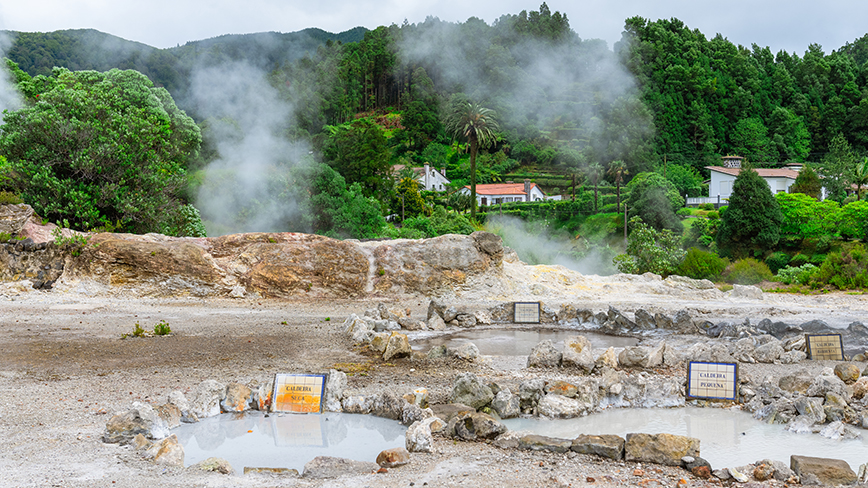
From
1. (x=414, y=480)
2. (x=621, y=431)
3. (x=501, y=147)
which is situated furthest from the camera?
(x=501, y=147)

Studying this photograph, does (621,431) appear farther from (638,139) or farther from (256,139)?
(638,139)

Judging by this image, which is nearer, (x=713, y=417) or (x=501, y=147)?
(x=713, y=417)

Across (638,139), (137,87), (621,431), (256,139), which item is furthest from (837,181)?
(621,431)

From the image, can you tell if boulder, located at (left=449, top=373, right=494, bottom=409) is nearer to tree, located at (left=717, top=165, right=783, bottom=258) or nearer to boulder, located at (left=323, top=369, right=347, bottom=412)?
boulder, located at (left=323, top=369, right=347, bottom=412)

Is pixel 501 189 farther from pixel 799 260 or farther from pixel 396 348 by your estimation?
pixel 396 348

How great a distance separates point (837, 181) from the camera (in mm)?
60688

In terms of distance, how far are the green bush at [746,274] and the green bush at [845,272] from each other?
244cm

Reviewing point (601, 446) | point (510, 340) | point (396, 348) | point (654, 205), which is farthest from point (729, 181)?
point (601, 446)

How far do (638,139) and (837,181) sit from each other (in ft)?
98.0

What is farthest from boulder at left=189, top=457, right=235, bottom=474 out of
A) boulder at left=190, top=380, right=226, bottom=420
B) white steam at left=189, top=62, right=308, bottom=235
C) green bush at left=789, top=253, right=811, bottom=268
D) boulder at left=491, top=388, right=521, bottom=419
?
green bush at left=789, top=253, right=811, bottom=268

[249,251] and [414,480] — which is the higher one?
[249,251]

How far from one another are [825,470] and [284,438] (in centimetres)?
500

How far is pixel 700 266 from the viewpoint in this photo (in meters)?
26.3

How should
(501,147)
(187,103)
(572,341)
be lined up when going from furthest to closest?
1. (501,147)
2. (187,103)
3. (572,341)
